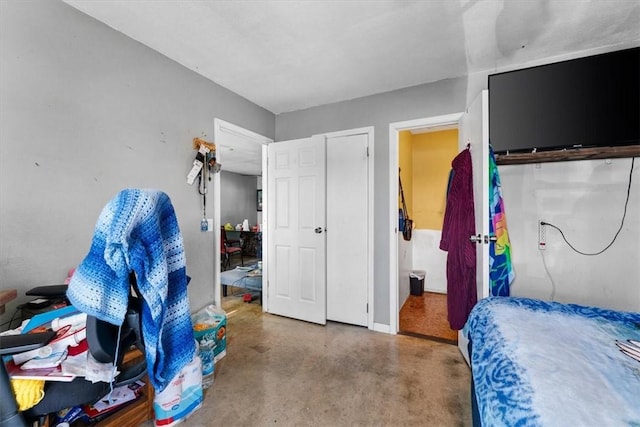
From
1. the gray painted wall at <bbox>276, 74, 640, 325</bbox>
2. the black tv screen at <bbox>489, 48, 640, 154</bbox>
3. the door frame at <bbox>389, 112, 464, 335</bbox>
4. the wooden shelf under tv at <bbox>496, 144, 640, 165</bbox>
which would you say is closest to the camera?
the black tv screen at <bbox>489, 48, 640, 154</bbox>

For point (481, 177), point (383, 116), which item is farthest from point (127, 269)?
point (383, 116)

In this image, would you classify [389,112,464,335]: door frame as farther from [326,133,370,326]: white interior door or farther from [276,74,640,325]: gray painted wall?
[326,133,370,326]: white interior door

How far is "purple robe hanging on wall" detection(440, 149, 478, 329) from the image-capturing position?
6.64ft

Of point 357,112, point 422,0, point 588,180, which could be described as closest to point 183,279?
point 422,0

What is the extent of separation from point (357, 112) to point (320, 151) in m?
0.59

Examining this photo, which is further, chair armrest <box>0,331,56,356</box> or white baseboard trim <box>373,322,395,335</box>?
white baseboard trim <box>373,322,395,335</box>

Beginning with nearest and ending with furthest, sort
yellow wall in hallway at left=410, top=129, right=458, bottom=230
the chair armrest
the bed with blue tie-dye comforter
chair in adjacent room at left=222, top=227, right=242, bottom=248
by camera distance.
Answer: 1. the bed with blue tie-dye comforter
2. the chair armrest
3. yellow wall in hallway at left=410, top=129, right=458, bottom=230
4. chair in adjacent room at left=222, top=227, right=242, bottom=248

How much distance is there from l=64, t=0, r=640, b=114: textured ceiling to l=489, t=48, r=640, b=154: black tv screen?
256 millimetres

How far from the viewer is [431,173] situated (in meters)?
3.97

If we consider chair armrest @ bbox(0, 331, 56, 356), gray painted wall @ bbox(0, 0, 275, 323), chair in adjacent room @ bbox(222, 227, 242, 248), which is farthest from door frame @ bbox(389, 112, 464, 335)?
chair in adjacent room @ bbox(222, 227, 242, 248)

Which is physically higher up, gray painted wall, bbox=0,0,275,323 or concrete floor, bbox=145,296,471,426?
gray painted wall, bbox=0,0,275,323

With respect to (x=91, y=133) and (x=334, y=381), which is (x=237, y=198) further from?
(x=334, y=381)

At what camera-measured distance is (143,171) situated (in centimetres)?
187

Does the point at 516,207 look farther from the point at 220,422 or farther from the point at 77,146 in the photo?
the point at 77,146
